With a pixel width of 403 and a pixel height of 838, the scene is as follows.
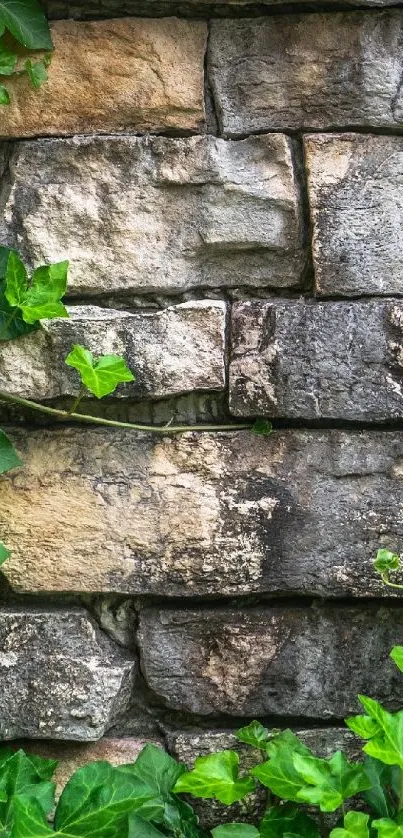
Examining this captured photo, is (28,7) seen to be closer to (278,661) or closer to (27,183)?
(27,183)

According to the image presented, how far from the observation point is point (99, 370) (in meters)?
1.17

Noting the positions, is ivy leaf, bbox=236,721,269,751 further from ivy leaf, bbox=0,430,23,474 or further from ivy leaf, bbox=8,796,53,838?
ivy leaf, bbox=0,430,23,474

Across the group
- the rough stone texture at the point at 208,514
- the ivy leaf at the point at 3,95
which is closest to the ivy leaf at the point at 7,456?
the rough stone texture at the point at 208,514

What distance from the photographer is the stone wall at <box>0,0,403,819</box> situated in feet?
4.11

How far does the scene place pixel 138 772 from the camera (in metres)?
1.18

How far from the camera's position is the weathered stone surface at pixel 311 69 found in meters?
1.25

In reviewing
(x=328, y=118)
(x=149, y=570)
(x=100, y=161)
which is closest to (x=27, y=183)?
(x=100, y=161)

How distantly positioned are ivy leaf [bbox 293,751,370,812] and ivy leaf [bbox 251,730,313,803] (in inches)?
0.9

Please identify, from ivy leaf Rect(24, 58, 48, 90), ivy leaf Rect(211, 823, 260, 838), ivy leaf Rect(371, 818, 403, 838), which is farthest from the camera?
ivy leaf Rect(24, 58, 48, 90)

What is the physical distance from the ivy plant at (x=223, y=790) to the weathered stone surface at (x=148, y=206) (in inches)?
27.3

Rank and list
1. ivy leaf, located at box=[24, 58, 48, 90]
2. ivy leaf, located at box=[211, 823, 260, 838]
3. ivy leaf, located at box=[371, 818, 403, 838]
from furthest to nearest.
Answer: ivy leaf, located at box=[24, 58, 48, 90]
ivy leaf, located at box=[211, 823, 260, 838]
ivy leaf, located at box=[371, 818, 403, 838]

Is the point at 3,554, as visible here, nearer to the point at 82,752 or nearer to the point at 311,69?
the point at 82,752

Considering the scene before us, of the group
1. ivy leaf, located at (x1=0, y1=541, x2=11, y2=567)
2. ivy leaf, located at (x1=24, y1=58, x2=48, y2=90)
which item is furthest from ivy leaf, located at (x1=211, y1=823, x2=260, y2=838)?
ivy leaf, located at (x1=24, y1=58, x2=48, y2=90)

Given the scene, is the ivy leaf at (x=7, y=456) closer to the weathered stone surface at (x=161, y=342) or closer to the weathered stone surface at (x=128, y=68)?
the weathered stone surface at (x=161, y=342)
